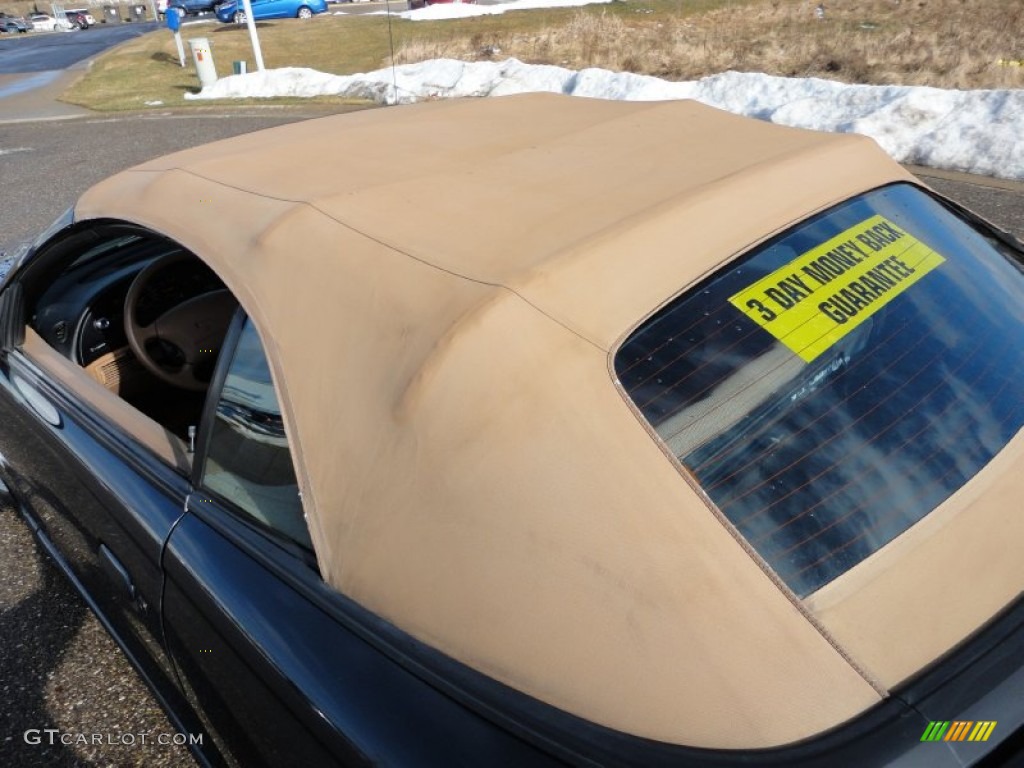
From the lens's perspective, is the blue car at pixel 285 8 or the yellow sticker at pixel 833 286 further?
the blue car at pixel 285 8

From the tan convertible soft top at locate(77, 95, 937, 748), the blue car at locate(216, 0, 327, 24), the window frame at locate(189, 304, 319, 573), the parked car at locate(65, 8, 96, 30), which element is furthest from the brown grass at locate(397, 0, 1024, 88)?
the parked car at locate(65, 8, 96, 30)

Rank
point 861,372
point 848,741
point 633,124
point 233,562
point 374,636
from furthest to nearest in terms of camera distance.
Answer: point 633,124 → point 233,562 → point 861,372 → point 374,636 → point 848,741

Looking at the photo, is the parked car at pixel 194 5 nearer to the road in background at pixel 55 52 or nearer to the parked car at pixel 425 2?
the road in background at pixel 55 52

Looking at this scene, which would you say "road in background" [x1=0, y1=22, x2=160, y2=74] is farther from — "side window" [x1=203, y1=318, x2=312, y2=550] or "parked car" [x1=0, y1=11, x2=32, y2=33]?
"side window" [x1=203, y1=318, x2=312, y2=550]

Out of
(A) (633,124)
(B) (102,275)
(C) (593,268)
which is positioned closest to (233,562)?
(C) (593,268)

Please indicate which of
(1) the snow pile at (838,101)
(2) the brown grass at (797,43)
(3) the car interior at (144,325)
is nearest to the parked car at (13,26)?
(2) the brown grass at (797,43)

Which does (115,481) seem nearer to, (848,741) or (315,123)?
(315,123)

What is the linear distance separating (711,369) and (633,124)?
3.48ft

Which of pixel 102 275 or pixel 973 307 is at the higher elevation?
pixel 973 307

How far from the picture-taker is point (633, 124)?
2.15m

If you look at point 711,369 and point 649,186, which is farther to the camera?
point 649,186

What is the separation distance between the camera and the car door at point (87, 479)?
1897mm

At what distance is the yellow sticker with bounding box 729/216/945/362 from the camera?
1.42m

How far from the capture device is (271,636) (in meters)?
1.43
